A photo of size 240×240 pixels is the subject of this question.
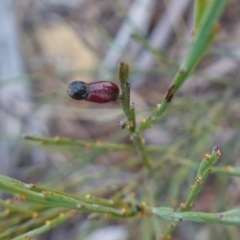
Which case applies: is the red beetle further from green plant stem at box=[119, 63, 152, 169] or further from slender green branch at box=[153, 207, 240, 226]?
slender green branch at box=[153, 207, 240, 226]

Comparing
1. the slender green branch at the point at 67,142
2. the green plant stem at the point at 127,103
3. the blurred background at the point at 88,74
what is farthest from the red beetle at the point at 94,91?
the blurred background at the point at 88,74

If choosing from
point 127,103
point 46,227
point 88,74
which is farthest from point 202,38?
point 88,74

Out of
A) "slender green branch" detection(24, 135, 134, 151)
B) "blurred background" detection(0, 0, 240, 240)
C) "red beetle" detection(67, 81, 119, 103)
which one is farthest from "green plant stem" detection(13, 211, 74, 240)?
"blurred background" detection(0, 0, 240, 240)

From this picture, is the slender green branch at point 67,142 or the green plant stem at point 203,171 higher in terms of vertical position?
the slender green branch at point 67,142

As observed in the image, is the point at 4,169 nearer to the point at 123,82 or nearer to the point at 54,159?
the point at 54,159

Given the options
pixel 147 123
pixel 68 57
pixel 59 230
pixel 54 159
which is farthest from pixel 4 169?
pixel 147 123

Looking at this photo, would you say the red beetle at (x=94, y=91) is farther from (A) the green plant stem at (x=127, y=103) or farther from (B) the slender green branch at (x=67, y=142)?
(B) the slender green branch at (x=67, y=142)

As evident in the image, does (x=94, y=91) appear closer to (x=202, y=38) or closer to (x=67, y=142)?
(x=202, y=38)

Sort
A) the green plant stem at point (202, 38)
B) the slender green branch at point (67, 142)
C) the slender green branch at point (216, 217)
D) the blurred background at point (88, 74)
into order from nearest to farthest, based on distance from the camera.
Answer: the green plant stem at point (202, 38)
the slender green branch at point (216, 217)
the slender green branch at point (67, 142)
the blurred background at point (88, 74)
